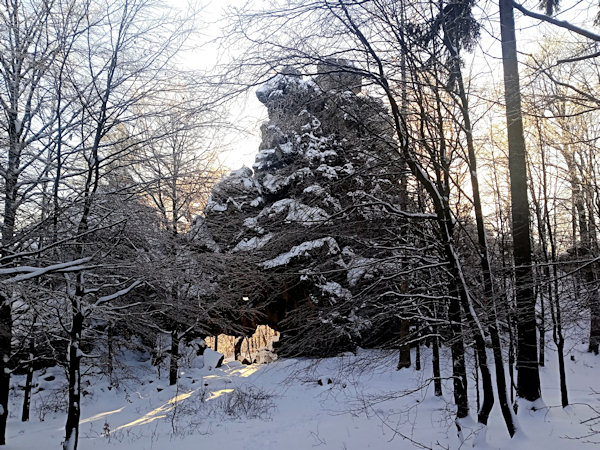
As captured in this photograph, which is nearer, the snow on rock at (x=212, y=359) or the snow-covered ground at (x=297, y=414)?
the snow-covered ground at (x=297, y=414)

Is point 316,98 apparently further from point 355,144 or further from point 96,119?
point 96,119

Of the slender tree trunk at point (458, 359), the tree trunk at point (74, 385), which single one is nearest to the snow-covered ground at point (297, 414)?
the slender tree trunk at point (458, 359)

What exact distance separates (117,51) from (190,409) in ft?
30.5

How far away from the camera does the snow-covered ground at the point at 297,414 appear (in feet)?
17.1

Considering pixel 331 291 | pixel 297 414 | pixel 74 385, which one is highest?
pixel 331 291

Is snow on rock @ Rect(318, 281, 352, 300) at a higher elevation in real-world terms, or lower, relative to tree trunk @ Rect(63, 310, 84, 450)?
higher

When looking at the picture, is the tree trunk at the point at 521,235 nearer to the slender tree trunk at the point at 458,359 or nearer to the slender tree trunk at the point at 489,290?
the slender tree trunk at the point at 489,290

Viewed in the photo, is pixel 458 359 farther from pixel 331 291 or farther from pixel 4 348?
pixel 331 291

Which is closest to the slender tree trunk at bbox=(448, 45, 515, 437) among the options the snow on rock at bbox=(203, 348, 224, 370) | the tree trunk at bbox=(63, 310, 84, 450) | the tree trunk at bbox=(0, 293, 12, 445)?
the tree trunk at bbox=(63, 310, 84, 450)

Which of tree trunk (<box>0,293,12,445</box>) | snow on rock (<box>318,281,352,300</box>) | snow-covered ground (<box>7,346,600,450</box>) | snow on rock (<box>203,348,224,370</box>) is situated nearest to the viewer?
snow-covered ground (<box>7,346,600,450</box>)

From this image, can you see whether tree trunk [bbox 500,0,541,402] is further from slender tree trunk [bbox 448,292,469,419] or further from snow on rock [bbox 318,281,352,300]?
snow on rock [bbox 318,281,352,300]

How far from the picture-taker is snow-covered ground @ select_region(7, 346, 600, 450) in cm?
521

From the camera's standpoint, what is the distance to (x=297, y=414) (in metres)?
9.87

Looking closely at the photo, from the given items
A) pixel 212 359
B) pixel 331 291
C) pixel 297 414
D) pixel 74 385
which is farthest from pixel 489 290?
pixel 212 359
